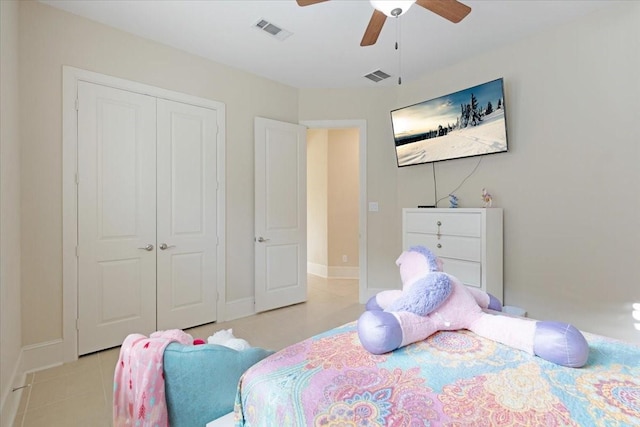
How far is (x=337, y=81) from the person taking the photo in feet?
12.4

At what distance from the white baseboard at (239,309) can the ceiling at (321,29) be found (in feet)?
8.44

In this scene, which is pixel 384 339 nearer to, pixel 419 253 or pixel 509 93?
pixel 419 253

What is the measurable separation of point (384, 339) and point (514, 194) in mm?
2526

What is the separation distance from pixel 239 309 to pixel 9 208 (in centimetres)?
213

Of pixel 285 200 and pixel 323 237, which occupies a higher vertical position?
pixel 285 200

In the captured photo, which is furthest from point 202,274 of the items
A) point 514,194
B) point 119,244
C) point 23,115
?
Answer: point 514,194

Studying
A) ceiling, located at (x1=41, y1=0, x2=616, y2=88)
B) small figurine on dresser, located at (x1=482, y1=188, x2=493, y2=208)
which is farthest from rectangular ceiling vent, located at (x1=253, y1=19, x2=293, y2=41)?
small figurine on dresser, located at (x1=482, y1=188, x2=493, y2=208)

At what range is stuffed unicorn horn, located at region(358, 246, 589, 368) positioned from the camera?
109 centimetres

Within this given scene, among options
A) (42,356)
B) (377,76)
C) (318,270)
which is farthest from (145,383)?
(318,270)

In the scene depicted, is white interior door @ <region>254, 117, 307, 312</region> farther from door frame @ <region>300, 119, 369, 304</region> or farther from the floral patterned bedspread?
the floral patterned bedspread

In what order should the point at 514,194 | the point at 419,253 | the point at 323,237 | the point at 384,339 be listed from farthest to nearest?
the point at 323,237, the point at 514,194, the point at 419,253, the point at 384,339

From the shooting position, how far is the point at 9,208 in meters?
1.97

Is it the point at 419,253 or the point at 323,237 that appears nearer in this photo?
the point at 419,253

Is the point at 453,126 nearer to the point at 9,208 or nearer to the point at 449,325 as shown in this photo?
the point at 449,325
